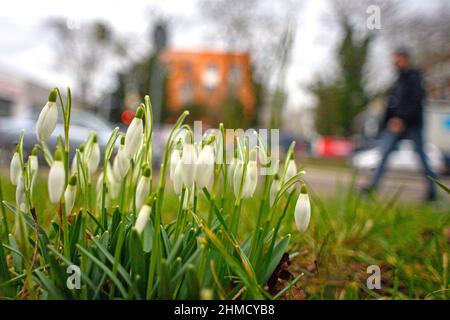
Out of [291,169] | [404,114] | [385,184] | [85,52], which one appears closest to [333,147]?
[85,52]

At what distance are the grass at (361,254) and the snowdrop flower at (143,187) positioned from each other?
411 mm

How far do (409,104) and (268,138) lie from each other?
3.89 meters

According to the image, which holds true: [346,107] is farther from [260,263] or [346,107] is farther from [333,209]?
[260,263]

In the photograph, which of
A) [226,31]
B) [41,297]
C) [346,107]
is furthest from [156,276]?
[346,107]

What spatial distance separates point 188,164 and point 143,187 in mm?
115

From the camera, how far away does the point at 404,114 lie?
458cm

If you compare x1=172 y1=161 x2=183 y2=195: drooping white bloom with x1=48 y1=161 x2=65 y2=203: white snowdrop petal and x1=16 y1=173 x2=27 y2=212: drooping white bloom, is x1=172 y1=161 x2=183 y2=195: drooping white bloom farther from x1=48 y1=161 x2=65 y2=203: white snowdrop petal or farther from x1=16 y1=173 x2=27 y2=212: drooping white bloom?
x1=16 y1=173 x2=27 y2=212: drooping white bloom

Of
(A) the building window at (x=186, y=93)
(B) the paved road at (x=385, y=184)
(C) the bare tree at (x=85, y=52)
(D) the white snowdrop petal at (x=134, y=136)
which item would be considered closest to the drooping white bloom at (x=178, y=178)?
(D) the white snowdrop petal at (x=134, y=136)

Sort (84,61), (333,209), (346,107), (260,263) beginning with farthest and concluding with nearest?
(346,107) → (84,61) → (333,209) → (260,263)

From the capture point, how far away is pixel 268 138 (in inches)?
46.4

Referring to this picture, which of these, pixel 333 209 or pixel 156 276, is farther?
pixel 333 209

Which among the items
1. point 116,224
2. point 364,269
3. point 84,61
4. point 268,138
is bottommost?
point 364,269

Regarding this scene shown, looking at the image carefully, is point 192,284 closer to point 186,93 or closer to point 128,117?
point 128,117

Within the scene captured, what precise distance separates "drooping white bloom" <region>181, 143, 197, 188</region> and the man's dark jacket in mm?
4151
